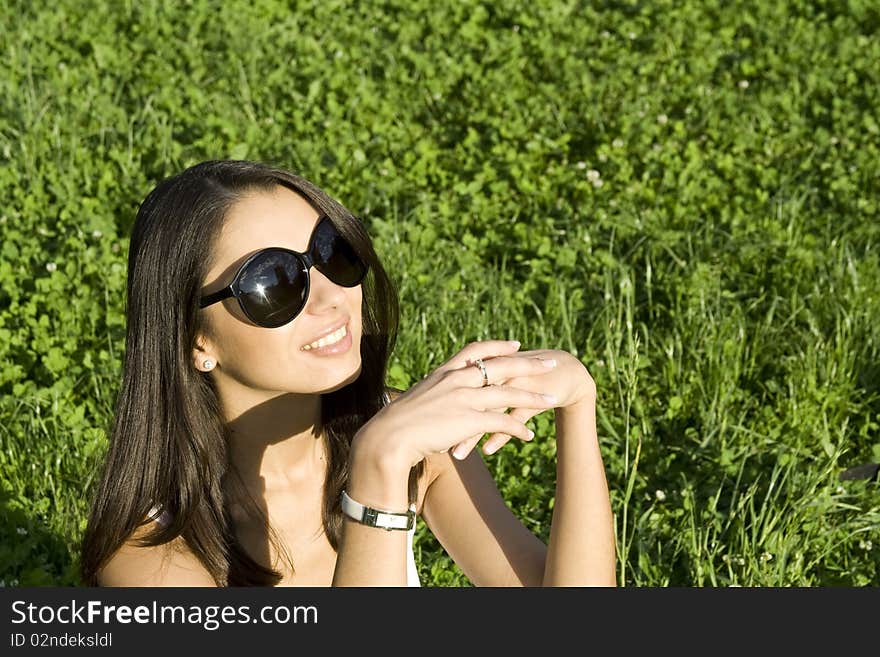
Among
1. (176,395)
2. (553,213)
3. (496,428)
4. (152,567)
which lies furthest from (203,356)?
(553,213)

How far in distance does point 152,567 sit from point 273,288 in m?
0.69

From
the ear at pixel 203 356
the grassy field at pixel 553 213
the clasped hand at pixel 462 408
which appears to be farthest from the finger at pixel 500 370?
the grassy field at pixel 553 213

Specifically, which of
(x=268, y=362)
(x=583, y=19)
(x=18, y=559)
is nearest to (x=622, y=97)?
(x=583, y=19)

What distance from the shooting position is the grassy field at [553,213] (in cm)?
445

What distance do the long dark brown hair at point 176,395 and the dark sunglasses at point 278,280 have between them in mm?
73

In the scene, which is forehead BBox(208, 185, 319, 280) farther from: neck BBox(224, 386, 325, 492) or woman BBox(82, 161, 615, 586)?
neck BBox(224, 386, 325, 492)

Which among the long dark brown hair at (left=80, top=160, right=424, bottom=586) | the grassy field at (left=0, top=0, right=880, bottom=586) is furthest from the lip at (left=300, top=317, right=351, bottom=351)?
the grassy field at (left=0, top=0, right=880, bottom=586)

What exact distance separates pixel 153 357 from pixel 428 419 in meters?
0.86

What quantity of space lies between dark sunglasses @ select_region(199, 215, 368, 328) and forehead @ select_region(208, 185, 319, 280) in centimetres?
3

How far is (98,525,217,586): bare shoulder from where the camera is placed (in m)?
2.79

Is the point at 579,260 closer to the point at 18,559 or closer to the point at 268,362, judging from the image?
the point at 18,559

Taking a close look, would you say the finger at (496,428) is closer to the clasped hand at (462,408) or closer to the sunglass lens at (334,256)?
the clasped hand at (462,408)

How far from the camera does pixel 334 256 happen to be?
2832mm

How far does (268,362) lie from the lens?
280cm
